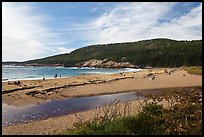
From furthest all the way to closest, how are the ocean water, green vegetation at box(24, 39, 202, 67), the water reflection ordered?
green vegetation at box(24, 39, 202, 67)
the ocean water
the water reflection

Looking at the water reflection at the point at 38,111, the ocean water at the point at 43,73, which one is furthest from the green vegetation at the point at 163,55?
the water reflection at the point at 38,111

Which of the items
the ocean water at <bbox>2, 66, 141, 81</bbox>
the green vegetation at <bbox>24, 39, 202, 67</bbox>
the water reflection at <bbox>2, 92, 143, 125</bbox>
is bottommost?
the water reflection at <bbox>2, 92, 143, 125</bbox>

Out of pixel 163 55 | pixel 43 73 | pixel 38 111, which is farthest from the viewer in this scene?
pixel 163 55

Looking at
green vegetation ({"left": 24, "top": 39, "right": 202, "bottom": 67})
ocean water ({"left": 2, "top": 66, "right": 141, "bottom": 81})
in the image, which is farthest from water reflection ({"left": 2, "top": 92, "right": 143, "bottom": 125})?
green vegetation ({"left": 24, "top": 39, "right": 202, "bottom": 67})

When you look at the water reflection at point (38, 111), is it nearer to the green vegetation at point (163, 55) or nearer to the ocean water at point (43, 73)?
the ocean water at point (43, 73)

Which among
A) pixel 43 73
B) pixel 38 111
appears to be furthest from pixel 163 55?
pixel 38 111

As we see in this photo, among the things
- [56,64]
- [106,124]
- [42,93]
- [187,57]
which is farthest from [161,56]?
[106,124]

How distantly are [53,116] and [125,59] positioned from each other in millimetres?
115600

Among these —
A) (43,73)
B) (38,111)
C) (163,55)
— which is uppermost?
(163,55)

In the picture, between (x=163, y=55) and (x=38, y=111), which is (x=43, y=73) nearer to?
(x=163, y=55)

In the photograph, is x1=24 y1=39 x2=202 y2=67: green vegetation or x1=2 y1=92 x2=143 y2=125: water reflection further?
x1=24 y1=39 x2=202 y2=67: green vegetation

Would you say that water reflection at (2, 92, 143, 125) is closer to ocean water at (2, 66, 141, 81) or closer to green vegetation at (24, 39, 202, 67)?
ocean water at (2, 66, 141, 81)

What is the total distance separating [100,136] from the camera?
7.19 metres

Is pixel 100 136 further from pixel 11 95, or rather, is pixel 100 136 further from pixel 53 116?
pixel 11 95
